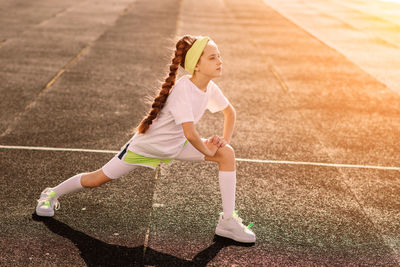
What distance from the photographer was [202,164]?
6035 mm

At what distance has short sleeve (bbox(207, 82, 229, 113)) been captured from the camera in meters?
4.25

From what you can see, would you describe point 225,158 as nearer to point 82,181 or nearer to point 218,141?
point 218,141

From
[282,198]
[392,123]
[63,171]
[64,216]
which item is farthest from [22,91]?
[392,123]

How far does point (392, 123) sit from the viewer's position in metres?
8.09

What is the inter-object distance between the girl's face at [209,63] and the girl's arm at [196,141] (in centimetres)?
40

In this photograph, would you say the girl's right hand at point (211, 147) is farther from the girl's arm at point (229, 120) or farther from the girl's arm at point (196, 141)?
the girl's arm at point (229, 120)

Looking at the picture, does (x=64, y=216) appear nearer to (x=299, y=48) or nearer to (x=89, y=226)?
(x=89, y=226)

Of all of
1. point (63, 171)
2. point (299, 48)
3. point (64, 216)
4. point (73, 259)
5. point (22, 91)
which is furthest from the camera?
point (299, 48)

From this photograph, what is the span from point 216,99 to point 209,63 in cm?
42

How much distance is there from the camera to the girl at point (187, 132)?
397 cm

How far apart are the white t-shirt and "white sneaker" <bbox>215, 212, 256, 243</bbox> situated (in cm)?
68

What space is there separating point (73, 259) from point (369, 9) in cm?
2407

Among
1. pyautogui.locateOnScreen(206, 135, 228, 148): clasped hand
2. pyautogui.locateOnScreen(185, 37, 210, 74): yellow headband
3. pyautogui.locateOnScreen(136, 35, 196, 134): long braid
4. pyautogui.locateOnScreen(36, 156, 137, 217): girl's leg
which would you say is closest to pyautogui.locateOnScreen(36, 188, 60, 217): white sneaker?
pyautogui.locateOnScreen(36, 156, 137, 217): girl's leg

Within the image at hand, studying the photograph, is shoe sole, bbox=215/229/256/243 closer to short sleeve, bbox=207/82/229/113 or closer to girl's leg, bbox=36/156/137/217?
girl's leg, bbox=36/156/137/217
